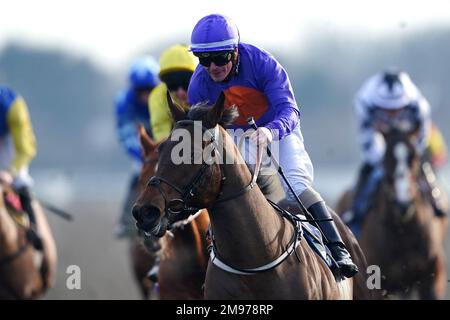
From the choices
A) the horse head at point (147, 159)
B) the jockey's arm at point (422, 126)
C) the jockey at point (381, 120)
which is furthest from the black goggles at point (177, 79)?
the jockey's arm at point (422, 126)

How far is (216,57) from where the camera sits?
6.45 metres

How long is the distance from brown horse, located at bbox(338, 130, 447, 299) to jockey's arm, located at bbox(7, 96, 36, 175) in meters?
3.11

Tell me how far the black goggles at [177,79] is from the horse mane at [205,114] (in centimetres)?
239

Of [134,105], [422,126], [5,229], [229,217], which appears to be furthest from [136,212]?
[422,126]

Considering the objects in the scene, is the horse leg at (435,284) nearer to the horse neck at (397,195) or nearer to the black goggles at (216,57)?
the horse neck at (397,195)

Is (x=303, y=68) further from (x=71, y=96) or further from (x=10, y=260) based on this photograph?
(x=10, y=260)

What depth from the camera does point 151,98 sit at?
8.55 meters

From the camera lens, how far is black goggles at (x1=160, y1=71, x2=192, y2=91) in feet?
27.5

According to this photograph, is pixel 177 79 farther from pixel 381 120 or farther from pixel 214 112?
pixel 381 120

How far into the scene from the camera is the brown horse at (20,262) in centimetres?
951

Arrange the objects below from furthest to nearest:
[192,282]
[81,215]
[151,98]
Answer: [81,215], [151,98], [192,282]

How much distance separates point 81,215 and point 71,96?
2928 centimetres

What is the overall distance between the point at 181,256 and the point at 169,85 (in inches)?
51.6

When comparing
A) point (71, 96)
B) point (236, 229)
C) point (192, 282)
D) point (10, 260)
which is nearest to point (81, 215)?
point (10, 260)
